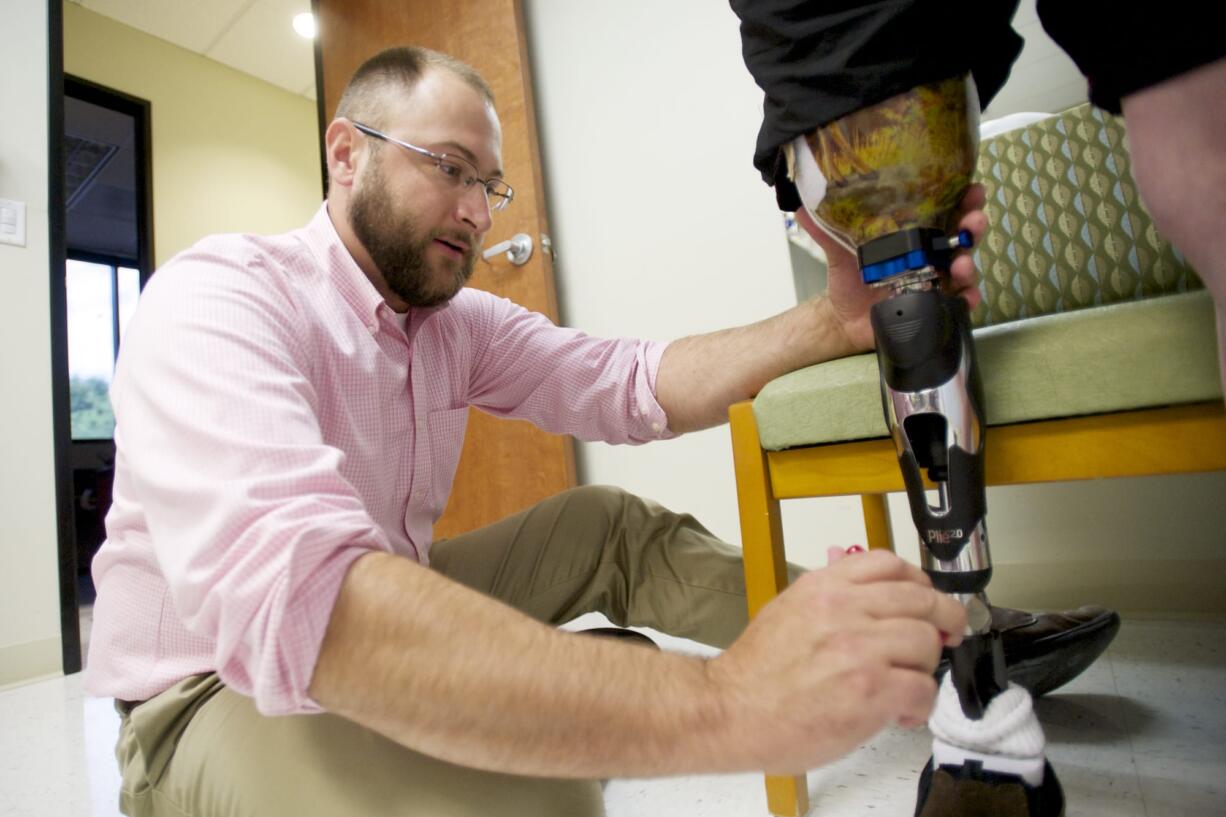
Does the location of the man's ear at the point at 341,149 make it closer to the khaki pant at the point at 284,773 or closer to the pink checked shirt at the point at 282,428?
the pink checked shirt at the point at 282,428

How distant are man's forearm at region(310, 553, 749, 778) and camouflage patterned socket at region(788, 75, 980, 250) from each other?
34 centimetres

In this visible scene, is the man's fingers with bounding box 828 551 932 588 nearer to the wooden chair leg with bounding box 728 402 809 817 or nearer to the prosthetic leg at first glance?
the prosthetic leg

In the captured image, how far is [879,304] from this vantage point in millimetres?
480

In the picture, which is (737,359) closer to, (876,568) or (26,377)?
(876,568)

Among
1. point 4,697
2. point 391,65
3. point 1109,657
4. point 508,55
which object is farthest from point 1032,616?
point 4,697

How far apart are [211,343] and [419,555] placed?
1.14 feet

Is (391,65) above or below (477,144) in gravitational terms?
above

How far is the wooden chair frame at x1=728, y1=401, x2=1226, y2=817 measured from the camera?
0.49 m

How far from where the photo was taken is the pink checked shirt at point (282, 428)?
0.36 metres

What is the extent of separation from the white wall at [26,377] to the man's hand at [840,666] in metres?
1.89

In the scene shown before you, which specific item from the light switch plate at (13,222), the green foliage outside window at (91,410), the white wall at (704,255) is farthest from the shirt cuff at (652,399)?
the green foliage outside window at (91,410)

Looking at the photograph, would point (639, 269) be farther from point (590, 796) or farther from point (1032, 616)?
point (590, 796)

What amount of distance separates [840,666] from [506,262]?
58.3 inches

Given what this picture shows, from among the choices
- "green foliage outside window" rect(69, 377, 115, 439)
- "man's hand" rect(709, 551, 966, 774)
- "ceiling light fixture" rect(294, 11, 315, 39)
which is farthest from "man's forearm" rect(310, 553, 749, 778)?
"green foliage outside window" rect(69, 377, 115, 439)
